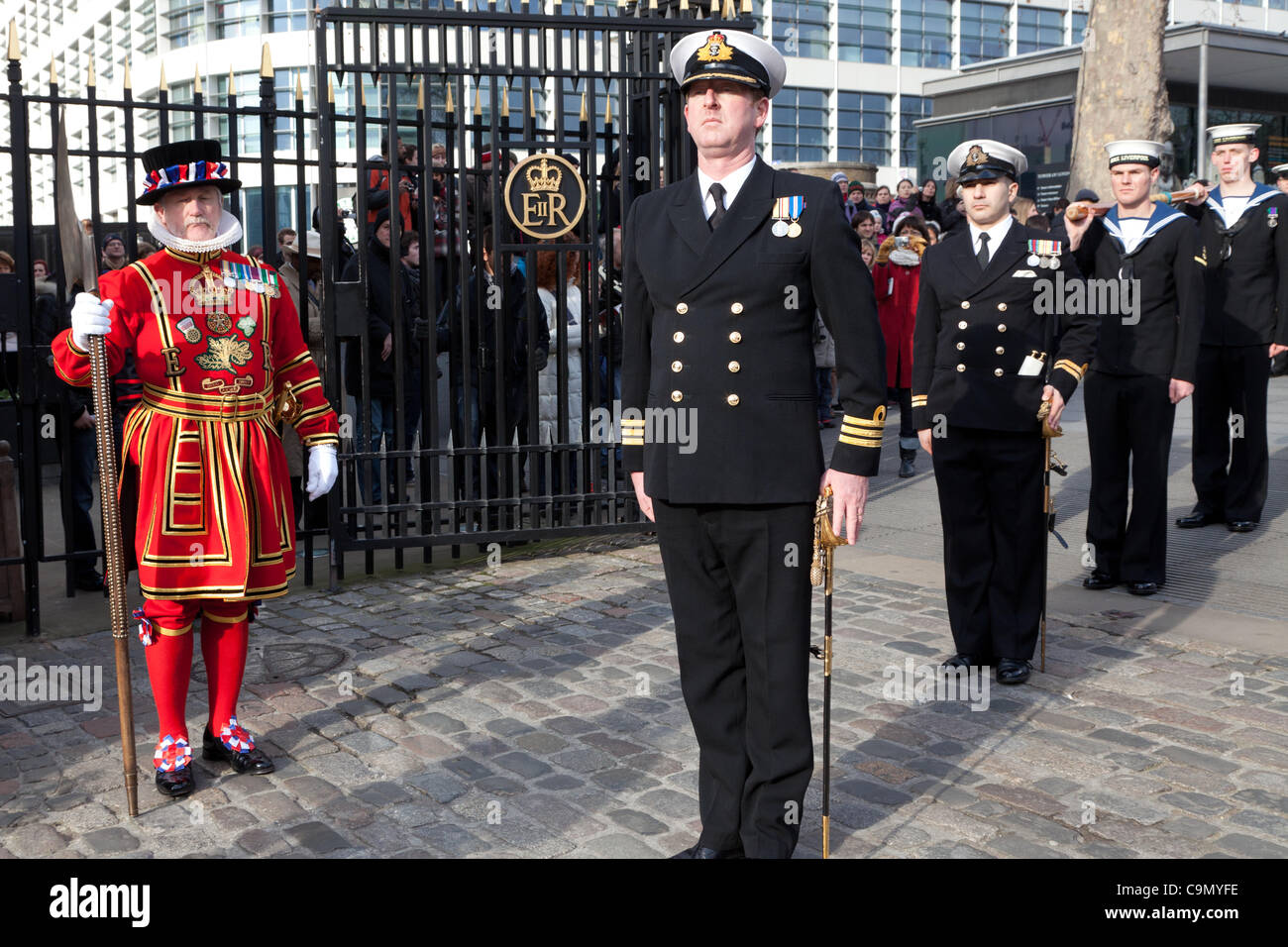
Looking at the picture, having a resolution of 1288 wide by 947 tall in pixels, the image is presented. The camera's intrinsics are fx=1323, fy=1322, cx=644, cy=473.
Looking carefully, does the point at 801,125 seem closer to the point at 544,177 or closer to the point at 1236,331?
the point at 1236,331

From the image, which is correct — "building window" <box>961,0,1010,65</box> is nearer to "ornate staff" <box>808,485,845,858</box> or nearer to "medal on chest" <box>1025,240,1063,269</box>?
"medal on chest" <box>1025,240,1063,269</box>

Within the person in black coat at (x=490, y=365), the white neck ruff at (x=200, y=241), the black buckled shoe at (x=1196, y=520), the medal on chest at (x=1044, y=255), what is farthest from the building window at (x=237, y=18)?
the medal on chest at (x=1044, y=255)

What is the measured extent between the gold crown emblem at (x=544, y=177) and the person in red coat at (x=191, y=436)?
3225 mm

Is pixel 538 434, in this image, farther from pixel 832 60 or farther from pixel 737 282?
pixel 832 60

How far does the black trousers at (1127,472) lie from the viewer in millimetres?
7035

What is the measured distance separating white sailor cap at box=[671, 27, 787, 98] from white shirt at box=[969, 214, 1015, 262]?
7.51 ft

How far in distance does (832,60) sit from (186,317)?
4861 centimetres

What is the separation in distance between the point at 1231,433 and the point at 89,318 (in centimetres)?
734

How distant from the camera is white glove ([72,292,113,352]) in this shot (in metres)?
4.32

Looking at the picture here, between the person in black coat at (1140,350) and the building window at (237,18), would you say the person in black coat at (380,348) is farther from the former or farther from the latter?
the building window at (237,18)

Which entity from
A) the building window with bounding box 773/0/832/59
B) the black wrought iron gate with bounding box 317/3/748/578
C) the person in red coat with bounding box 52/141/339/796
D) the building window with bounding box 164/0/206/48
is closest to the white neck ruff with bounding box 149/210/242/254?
the person in red coat with bounding box 52/141/339/796

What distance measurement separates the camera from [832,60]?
50.0m

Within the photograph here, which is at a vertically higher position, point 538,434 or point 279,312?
point 279,312

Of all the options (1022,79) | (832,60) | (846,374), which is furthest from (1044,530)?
(832,60)
